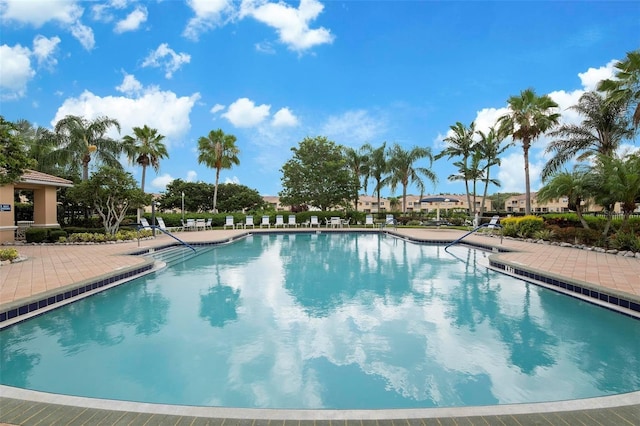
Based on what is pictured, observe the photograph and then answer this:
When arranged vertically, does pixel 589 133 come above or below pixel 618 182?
above

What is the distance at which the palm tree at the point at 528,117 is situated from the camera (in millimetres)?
19188

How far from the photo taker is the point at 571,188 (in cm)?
1209

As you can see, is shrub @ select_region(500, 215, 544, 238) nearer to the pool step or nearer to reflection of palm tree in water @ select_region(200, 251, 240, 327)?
reflection of palm tree in water @ select_region(200, 251, 240, 327)

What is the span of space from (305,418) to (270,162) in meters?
30.0

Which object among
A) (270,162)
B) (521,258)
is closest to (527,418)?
(521,258)

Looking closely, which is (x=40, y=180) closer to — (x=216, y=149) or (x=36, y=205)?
(x=36, y=205)

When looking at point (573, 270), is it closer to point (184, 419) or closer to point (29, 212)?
point (184, 419)

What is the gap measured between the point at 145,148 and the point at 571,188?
24105 mm

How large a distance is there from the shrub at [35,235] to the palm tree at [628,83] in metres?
21.5

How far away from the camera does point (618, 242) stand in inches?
411

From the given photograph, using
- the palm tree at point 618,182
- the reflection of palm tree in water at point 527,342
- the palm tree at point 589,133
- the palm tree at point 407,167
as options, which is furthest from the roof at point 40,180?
the palm tree at point 589,133

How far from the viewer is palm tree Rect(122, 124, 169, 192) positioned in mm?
24625

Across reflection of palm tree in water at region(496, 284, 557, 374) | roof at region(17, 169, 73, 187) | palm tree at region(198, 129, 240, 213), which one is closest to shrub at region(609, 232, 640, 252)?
reflection of palm tree in water at region(496, 284, 557, 374)

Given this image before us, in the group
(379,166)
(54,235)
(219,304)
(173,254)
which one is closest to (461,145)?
(379,166)
